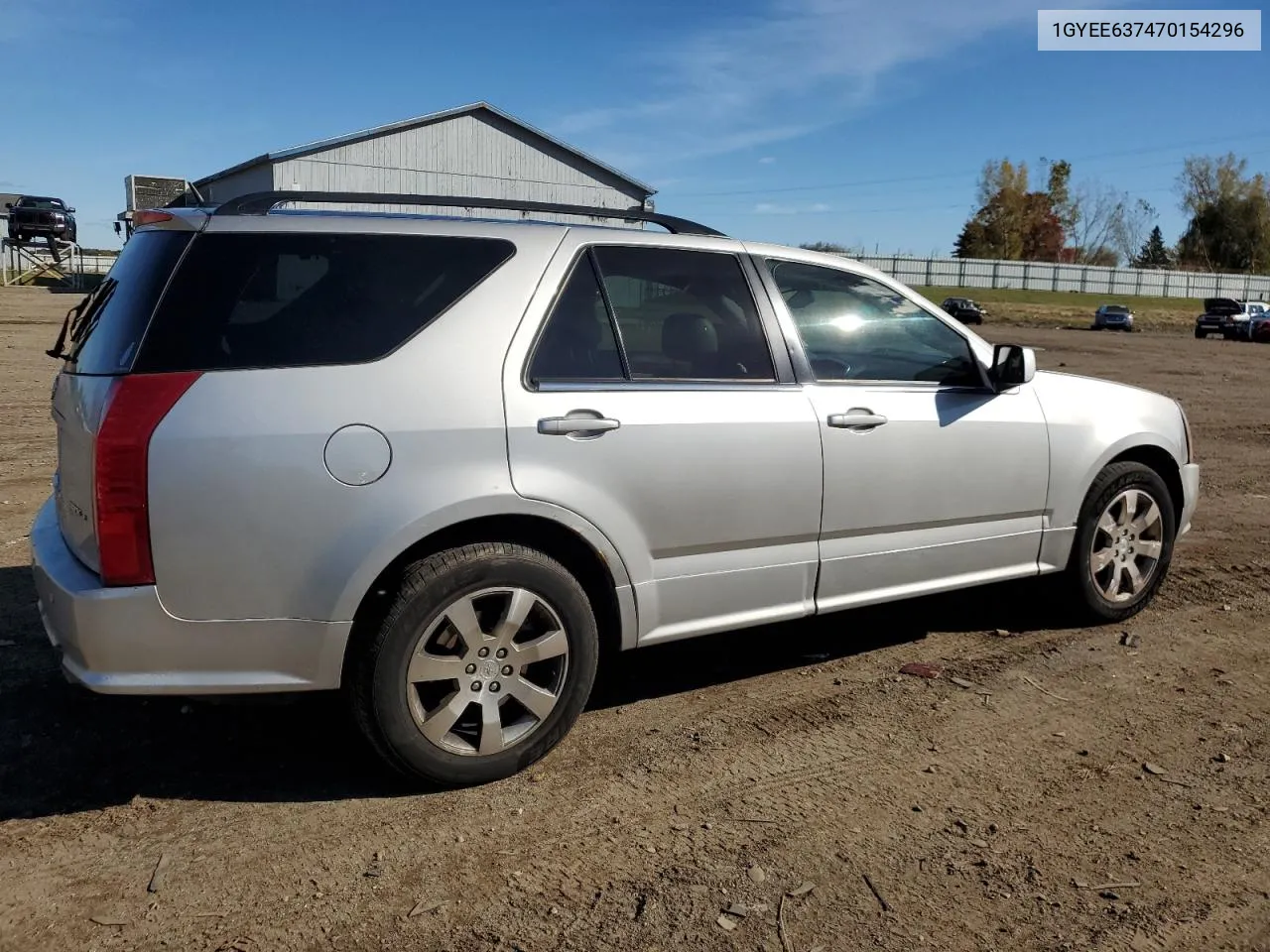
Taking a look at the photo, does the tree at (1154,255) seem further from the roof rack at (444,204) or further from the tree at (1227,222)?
the roof rack at (444,204)

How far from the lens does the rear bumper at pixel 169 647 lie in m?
3.06

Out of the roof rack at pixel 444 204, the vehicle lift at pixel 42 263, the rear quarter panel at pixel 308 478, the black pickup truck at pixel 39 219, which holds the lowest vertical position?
the rear quarter panel at pixel 308 478

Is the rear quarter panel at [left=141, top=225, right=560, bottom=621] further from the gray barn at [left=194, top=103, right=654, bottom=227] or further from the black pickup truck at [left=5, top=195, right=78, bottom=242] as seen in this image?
the black pickup truck at [left=5, top=195, right=78, bottom=242]

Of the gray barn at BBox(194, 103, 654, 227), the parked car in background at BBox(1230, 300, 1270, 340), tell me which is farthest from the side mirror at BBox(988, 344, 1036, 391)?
the parked car in background at BBox(1230, 300, 1270, 340)

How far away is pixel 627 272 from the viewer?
391 centimetres

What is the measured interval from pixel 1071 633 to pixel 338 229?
3823mm

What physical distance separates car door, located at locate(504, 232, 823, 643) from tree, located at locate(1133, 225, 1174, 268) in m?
116

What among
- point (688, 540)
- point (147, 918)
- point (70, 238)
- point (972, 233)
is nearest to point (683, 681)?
point (688, 540)

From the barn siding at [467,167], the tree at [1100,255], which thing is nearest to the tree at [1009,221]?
the tree at [1100,255]

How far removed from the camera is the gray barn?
29500 millimetres

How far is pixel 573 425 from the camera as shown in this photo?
3.53 m

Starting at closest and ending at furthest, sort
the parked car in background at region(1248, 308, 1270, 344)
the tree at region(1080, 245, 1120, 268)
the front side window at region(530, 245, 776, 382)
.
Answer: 1. the front side window at region(530, 245, 776, 382)
2. the parked car in background at region(1248, 308, 1270, 344)
3. the tree at region(1080, 245, 1120, 268)

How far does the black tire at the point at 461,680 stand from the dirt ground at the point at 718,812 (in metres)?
0.12

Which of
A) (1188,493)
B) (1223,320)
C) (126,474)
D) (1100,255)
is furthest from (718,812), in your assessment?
(1100,255)
